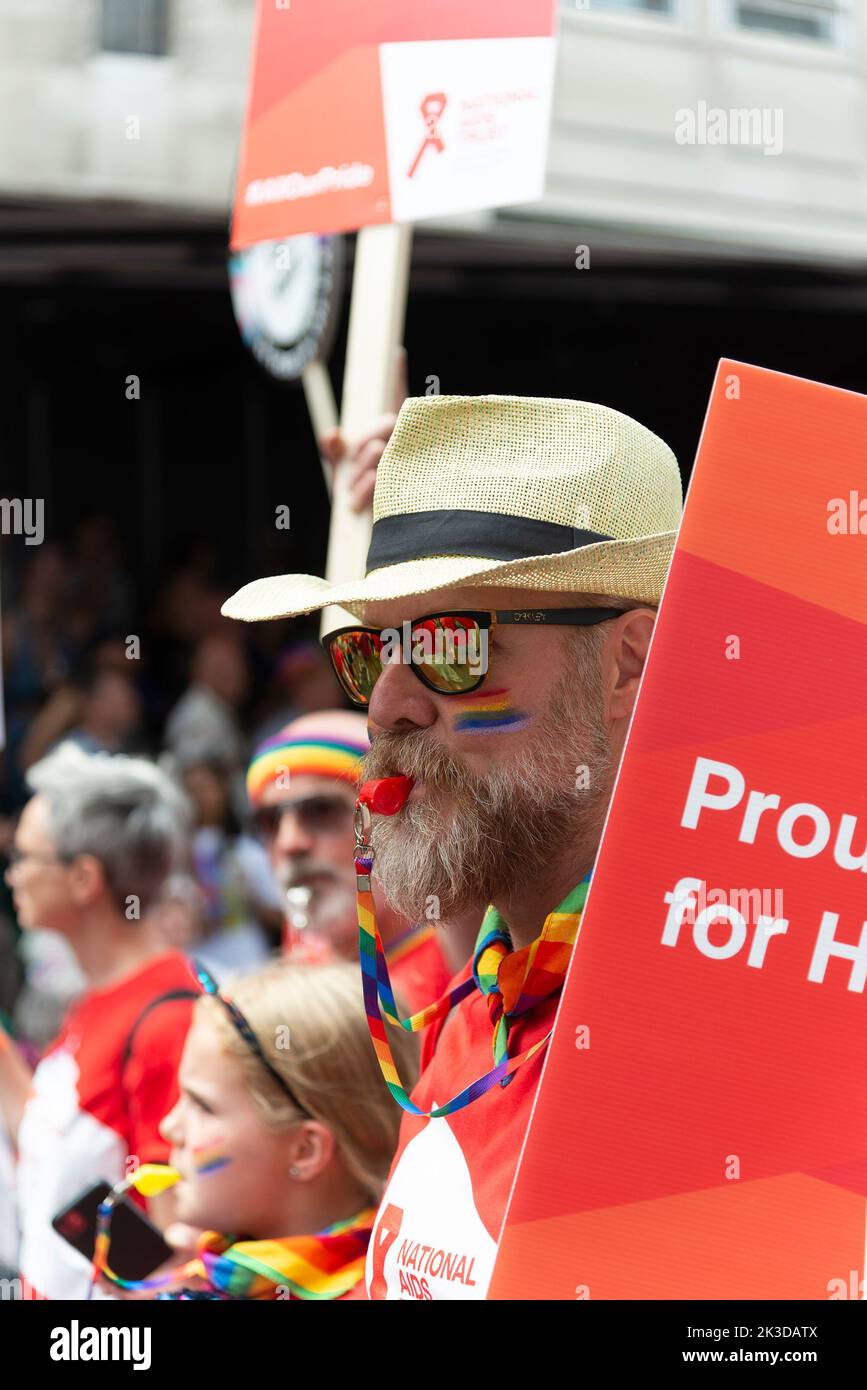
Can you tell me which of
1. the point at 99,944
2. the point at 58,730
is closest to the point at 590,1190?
the point at 99,944

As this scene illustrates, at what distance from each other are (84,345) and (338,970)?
747 cm

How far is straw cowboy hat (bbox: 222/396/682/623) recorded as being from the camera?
1648mm

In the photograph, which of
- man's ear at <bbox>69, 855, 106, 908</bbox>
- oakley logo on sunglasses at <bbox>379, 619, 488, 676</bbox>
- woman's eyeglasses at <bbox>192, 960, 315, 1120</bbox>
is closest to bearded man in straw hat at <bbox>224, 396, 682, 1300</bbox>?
oakley logo on sunglasses at <bbox>379, 619, 488, 676</bbox>

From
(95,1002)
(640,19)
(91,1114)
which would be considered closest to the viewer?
(91,1114)

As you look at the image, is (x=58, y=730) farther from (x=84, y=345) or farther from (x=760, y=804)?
(x=760, y=804)

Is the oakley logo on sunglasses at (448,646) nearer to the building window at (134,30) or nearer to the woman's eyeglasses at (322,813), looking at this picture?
the woman's eyeglasses at (322,813)

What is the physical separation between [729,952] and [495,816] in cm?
35

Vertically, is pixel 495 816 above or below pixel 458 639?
below

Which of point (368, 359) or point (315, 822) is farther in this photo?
point (315, 822)

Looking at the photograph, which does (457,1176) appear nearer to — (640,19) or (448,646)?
(448,646)

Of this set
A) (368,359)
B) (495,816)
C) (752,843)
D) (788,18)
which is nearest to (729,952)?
(752,843)

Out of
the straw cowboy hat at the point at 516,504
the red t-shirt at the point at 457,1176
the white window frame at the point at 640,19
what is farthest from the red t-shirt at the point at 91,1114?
the white window frame at the point at 640,19

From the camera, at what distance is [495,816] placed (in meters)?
1.66

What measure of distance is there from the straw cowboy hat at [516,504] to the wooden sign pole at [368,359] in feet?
2.67
